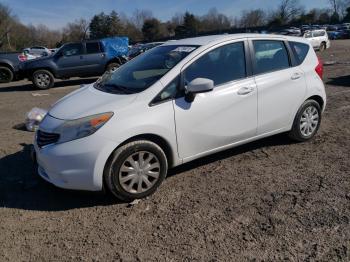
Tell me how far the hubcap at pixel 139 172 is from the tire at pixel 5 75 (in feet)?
47.7

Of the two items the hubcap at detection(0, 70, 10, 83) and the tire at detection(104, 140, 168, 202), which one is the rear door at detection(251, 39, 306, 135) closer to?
the tire at detection(104, 140, 168, 202)

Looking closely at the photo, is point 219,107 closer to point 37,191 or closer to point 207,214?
point 207,214

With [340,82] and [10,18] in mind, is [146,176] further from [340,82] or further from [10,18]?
[10,18]

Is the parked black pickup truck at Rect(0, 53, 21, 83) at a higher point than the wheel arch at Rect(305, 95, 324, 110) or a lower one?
higher

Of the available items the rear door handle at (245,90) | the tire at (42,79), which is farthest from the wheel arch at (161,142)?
the tire at (42,79)

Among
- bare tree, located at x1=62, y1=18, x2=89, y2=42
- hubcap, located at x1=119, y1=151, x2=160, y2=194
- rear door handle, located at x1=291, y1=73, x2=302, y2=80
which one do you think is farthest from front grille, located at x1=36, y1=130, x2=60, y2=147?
bare tree, located at x1=62, y1=18, x2=89, y2=42

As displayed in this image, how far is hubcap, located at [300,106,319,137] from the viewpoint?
5.42 m

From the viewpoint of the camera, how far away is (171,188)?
4305 millimetres

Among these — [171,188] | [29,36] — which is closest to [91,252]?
[171,188]

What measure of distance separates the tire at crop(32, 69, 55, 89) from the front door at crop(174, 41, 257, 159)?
35.7 feet

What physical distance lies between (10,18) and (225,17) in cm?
5439

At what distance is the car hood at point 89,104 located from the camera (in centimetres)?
389

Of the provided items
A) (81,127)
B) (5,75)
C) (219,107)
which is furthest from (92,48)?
(81,127)

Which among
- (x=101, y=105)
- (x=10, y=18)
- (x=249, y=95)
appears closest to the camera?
(x=101, y=105)
